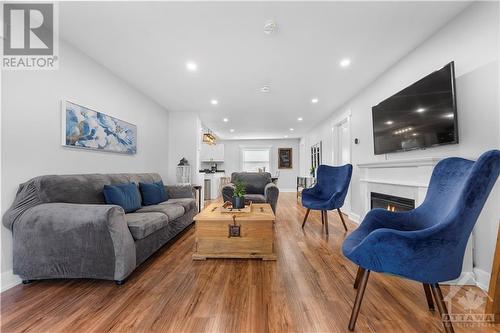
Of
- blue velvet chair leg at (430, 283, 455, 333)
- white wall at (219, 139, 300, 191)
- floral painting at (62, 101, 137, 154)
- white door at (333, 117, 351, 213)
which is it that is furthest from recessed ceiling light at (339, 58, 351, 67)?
white wall at (219, 139, 300, 191)

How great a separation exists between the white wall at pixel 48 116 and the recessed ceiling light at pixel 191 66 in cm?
121

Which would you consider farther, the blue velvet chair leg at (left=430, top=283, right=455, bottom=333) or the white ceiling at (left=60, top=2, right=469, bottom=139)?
the white ceiling at (left=60, top=2, right=469, bottom=139)

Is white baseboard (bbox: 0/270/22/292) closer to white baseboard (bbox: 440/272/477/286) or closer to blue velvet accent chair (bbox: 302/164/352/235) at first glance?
blue velvet accent chair (bbox: 302/164/352/235)

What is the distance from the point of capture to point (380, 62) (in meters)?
2.69

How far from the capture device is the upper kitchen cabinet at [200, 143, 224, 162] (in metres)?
8.63

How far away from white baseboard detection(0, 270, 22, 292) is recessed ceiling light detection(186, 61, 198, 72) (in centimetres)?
275

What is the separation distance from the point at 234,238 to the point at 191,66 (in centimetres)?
231

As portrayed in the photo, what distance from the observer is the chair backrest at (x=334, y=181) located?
9.95 ft

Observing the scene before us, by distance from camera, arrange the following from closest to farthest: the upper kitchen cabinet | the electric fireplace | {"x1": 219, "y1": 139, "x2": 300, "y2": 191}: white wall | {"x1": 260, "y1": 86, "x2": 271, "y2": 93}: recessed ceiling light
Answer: the electric fireplace → {"x1": 260, "y1": 86, "x2": 271, "y2": 93}: recessed ceiling light → the upper kitchen cabinet → {"x1": 219, "y1": 139, "x2": 300, "y2": 191}: white wall

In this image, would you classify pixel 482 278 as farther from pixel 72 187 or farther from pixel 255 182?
pixel 72 187

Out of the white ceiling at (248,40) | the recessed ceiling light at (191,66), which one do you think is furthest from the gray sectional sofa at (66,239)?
the recessed ceiling light at (191,66)

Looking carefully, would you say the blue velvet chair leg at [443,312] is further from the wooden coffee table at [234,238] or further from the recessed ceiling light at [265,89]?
the recessed ceiling light at [265,89]

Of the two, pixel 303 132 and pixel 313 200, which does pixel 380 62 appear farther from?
pixel 303 132

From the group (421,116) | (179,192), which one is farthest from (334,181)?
(179,192)
